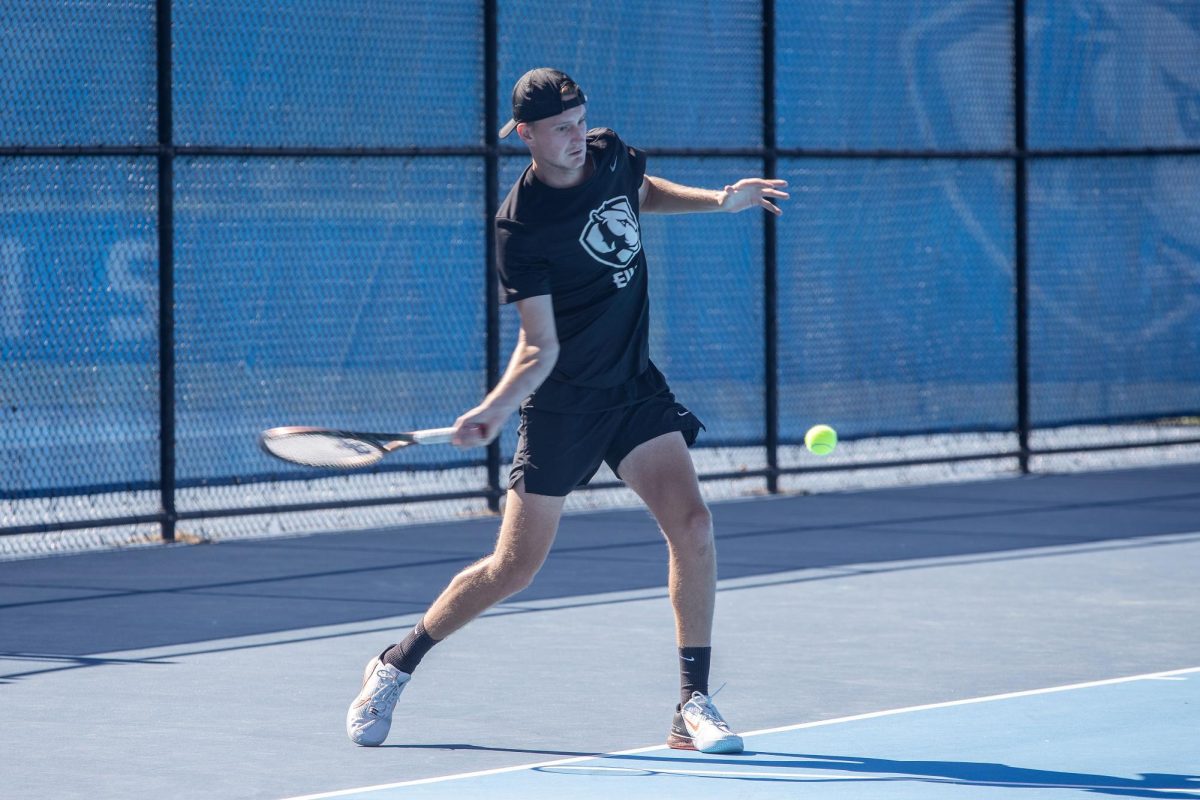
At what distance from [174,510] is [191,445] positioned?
0.32 m

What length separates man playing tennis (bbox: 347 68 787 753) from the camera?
558 centimetres

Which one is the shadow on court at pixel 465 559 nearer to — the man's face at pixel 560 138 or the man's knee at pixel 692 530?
the man's knee at pixel 692 530

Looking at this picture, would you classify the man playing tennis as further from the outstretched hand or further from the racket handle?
the racket handle

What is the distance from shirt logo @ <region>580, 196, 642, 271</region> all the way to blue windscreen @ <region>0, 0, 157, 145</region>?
490 cm

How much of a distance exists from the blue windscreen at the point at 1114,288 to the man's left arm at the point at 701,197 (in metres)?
7.86

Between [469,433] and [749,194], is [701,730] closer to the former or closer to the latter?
[469,433]

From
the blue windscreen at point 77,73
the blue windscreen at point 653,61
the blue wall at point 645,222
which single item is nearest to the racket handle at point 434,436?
the blue wall at point 645,222

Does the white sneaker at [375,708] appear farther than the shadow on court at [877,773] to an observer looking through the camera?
Yes

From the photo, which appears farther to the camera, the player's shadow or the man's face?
the man's face

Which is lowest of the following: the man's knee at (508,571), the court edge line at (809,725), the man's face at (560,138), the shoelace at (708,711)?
the court edge line at (809,725)

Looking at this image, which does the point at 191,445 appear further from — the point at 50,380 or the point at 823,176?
the point at 823,176

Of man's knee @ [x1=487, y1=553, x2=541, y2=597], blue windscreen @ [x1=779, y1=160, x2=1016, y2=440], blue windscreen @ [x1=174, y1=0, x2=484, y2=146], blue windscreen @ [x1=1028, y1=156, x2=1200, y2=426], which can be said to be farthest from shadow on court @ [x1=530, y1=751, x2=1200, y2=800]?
blue windscreen @ [x1=1028, y1=156, x2=1200, y2=426]

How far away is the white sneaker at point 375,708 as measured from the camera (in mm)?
5711

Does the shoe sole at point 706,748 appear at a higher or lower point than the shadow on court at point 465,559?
higher
